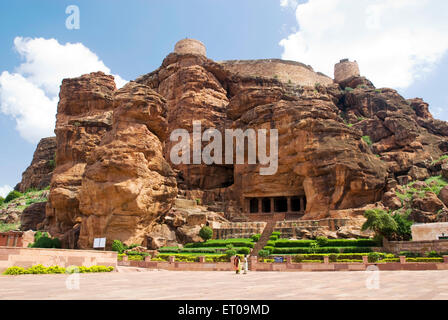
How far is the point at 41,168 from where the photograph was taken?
7750 cm

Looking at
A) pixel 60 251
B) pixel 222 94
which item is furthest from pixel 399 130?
pixel 60 251

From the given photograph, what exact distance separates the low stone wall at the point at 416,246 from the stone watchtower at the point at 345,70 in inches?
2181

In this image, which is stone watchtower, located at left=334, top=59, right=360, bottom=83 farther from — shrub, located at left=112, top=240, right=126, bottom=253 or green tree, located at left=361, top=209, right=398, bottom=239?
shrub, located at left=112, top=240, right=126, bottom=253

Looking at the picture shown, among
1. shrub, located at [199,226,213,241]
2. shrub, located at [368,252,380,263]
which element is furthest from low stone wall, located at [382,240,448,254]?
shrub, located at [199,226,213,241]

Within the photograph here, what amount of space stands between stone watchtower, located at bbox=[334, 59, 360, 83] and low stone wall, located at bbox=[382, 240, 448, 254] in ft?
182

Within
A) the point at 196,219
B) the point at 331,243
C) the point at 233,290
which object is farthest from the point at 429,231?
the point at 233,290

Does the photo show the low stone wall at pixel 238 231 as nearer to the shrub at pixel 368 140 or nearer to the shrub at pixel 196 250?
the shrub at pixel 196 250

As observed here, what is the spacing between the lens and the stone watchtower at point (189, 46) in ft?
238

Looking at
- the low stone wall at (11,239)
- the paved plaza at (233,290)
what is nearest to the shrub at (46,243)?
the low stone wall at (11,239)

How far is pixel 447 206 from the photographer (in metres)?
36.2

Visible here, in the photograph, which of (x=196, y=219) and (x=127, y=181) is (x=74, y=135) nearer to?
(x=127, y=181)
